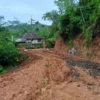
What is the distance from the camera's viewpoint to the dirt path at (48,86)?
8.71 m

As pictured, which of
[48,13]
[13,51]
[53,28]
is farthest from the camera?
[48,13]

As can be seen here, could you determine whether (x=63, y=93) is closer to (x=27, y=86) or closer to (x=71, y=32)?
(x=27, y=86)

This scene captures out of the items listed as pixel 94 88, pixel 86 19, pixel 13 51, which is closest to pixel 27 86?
pixel 94 88

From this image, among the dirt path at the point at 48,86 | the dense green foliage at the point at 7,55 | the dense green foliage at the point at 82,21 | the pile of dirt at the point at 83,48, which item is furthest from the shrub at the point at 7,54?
the dense green foliage at the point at 82,21

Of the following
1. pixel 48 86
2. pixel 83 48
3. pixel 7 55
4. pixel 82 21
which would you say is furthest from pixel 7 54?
pixel 82 21

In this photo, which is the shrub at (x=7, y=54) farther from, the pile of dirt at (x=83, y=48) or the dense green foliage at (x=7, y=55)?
the pile of dirt at (x=83, y=48)

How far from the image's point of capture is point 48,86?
32.8ft

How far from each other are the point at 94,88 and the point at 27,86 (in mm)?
3086

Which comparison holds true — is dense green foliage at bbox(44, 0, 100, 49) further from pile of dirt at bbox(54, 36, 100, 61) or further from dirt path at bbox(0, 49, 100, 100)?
dirt path at bbox(0, 49, 100, 100)

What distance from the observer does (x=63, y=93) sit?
355 inches

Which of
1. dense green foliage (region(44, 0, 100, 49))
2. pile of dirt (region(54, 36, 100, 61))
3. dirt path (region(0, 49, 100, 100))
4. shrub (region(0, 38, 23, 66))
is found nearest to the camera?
dirt path (region(0, 49, 100, 100))

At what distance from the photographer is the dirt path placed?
871 centimetres

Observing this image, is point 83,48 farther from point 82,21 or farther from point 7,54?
point 7,54

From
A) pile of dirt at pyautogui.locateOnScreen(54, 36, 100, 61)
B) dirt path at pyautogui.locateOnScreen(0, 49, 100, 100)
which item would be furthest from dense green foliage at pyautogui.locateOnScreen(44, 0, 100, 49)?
dirt path at pyautogui.locateOnScreen(0, 49, 100, 100)
